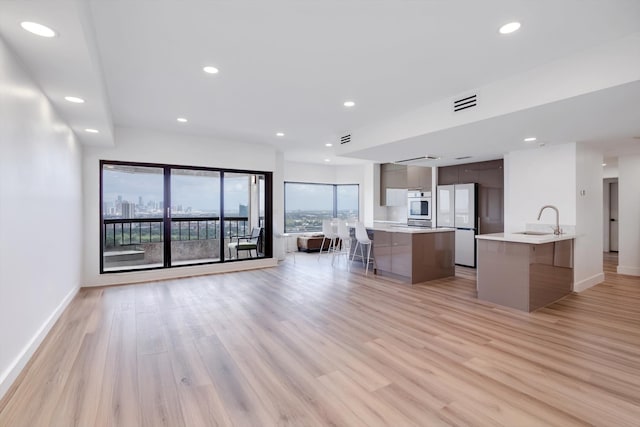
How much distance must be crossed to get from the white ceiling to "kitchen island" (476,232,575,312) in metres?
2.03

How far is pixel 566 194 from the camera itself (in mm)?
4453

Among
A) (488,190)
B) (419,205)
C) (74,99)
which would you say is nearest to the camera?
(74,99)

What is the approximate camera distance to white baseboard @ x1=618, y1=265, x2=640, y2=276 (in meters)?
5.56

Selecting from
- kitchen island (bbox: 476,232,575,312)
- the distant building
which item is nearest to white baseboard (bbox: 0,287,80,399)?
the distant building

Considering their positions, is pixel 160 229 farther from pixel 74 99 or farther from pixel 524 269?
pixel 524 269

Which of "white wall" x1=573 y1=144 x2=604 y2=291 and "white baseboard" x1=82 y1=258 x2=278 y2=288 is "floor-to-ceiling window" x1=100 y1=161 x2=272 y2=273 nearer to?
"white baseboard" x1=82 y1=258 x2=278 y2=288

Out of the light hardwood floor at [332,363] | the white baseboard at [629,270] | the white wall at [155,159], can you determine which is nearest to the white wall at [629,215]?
the white baseboard at [629,270]

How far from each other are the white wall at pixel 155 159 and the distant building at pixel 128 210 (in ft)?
1.69

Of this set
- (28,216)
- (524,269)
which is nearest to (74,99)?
(28,216)

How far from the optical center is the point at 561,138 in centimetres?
412

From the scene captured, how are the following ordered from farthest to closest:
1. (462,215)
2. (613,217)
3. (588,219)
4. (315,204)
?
(315,204) < (613,217) < (462,215) < (588,219)

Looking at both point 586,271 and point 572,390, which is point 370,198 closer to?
point 586,271

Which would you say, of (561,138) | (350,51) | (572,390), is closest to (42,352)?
(350,51)

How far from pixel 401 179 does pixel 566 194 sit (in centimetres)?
384
